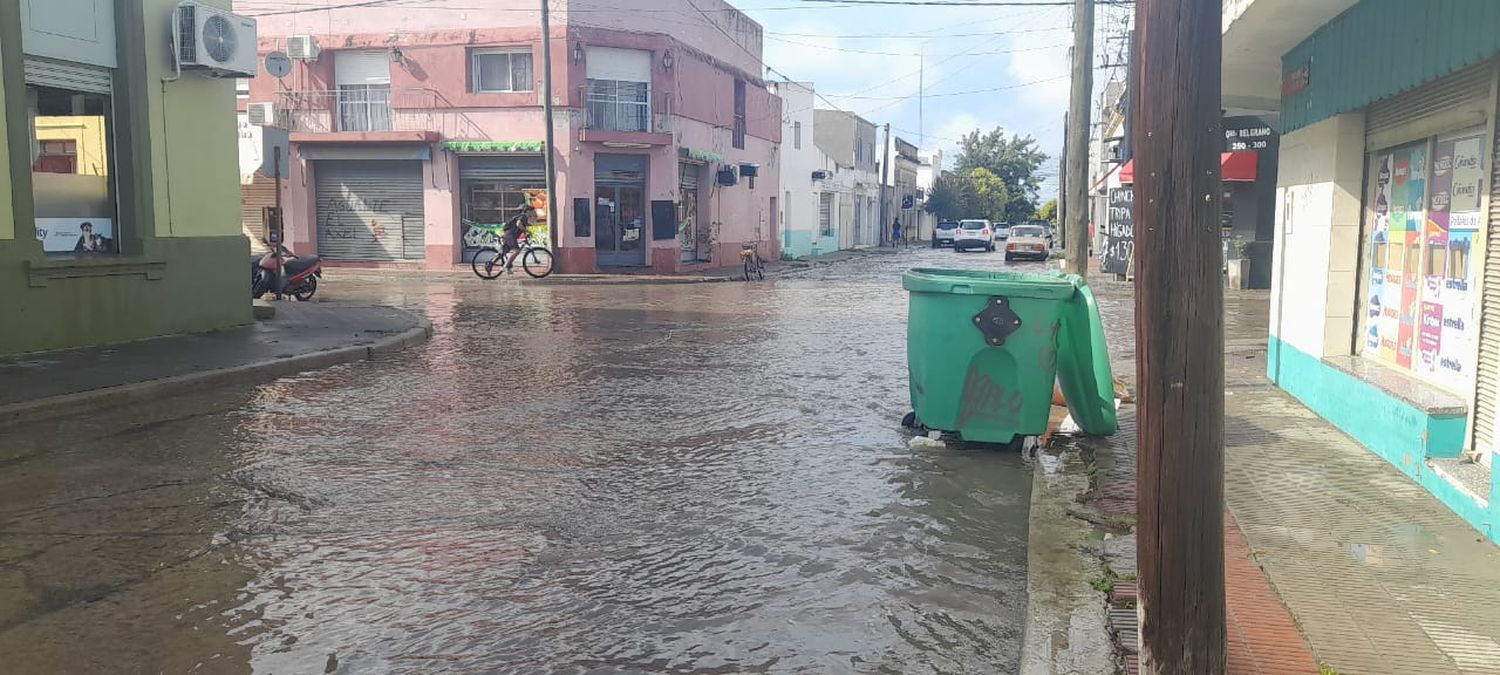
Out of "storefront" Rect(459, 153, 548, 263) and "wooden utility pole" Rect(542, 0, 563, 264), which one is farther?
"storefront" Rect(459, 153, 548, 263)

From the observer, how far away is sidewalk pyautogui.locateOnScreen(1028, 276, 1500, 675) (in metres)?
4.03

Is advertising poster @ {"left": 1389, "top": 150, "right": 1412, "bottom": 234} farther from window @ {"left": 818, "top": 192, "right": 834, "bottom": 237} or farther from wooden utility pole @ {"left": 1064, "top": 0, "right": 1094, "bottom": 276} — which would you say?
window @ {"left": 818, "top": 192, "right": 834, "bottom": 237}

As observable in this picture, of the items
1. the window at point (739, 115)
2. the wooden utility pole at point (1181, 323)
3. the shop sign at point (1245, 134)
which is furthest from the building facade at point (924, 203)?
the wooden utility pole at point (1181, 323)

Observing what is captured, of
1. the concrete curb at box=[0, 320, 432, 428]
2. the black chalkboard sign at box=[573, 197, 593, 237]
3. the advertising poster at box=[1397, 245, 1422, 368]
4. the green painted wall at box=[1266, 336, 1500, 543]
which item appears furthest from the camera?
the black chalkboard sign at box=[573, 197, 593, 237]

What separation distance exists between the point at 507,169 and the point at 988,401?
24.3 meters

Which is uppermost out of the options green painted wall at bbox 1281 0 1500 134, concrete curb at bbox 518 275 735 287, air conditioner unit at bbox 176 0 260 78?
air conditioner unit at bbox 176 0 260 78

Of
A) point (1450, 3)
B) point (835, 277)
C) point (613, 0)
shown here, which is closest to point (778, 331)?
point (1450, 3)

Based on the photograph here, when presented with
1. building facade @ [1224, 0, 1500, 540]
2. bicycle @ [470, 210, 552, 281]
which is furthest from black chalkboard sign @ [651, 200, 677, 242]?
building facade @ [1224, 0, 1500, 540]

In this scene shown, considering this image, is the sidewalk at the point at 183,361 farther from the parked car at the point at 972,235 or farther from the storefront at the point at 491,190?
the parked car at the point at 972,235

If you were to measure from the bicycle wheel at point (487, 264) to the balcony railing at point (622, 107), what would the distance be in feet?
14.7

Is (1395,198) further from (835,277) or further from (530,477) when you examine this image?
(835,277)

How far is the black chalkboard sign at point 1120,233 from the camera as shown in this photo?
1025 inches

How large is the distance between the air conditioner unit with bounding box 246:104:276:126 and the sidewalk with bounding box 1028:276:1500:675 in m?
27.1

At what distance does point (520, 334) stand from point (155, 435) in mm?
6825
